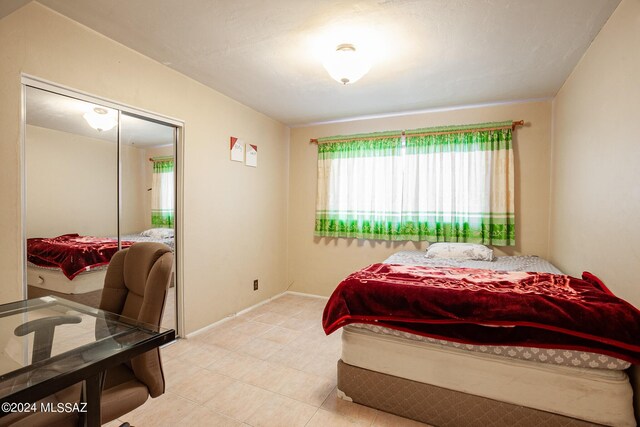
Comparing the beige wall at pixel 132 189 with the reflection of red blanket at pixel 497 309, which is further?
the beige wall at pixel 132 189

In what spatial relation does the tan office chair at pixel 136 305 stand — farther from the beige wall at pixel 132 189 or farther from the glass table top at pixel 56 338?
the beige wall at pixel 132 189

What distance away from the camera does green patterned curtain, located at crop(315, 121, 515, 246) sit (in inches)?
133

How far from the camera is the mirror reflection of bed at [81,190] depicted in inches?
74.0

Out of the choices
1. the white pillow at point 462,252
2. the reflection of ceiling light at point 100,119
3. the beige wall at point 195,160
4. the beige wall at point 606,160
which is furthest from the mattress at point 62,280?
the beige wall at point 606,160

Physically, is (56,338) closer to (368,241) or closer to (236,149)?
(236,149)

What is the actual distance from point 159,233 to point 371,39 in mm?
2456

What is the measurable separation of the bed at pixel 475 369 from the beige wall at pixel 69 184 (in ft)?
6.12

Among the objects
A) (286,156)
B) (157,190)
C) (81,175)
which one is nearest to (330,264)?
(286,156)

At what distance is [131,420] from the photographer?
1775 mm

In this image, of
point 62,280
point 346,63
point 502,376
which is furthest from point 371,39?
point 62,280

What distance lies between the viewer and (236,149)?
3.49m

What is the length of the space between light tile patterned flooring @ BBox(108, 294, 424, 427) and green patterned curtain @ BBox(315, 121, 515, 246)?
159 cm

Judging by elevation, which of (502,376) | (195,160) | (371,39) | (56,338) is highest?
(371,39)

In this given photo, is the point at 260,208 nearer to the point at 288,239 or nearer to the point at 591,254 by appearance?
the point at 288,239
